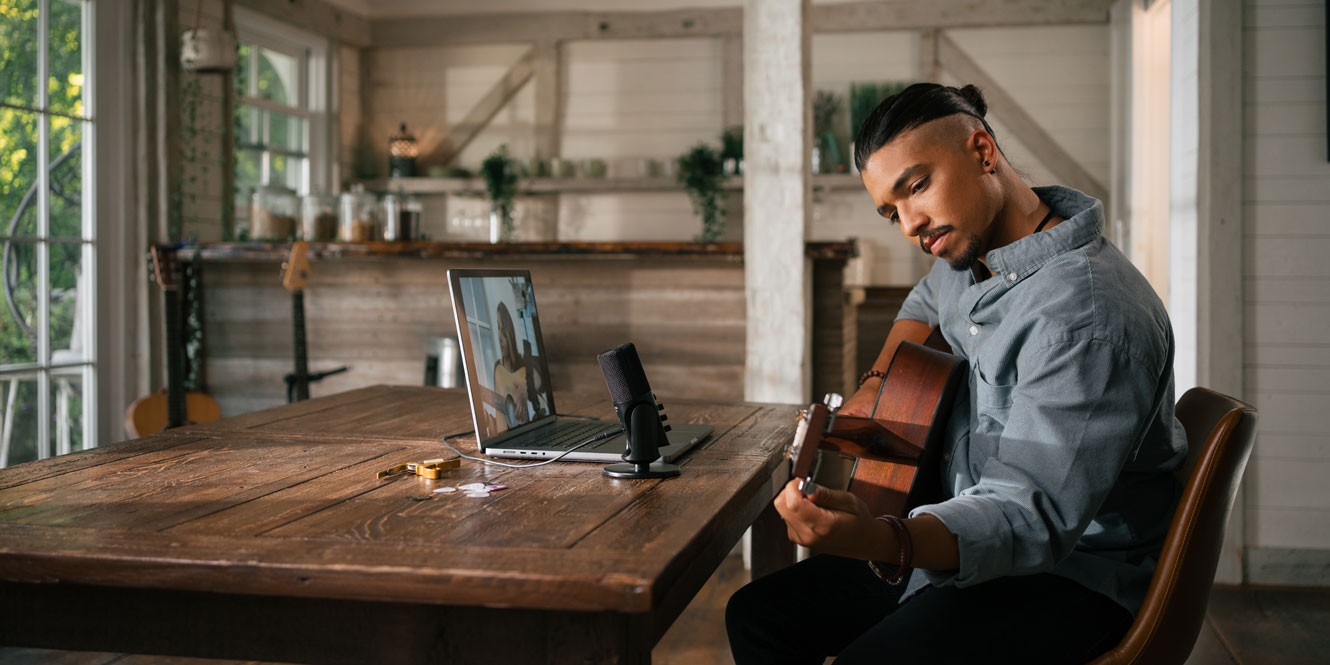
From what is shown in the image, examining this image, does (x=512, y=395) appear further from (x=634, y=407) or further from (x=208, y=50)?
(x=208, y=50)

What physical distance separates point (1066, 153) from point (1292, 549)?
12.0 feet

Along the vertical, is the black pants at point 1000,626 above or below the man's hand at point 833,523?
below

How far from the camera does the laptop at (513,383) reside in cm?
151

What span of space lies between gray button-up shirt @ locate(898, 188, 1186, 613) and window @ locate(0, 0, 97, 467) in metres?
3.73

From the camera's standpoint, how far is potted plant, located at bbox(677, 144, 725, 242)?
626cm

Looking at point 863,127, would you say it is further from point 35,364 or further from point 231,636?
point 35,364

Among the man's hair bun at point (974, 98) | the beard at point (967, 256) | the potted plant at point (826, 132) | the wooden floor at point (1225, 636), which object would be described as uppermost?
the potted plant at point (826, 132)

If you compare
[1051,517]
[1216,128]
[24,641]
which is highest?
[1216,128]

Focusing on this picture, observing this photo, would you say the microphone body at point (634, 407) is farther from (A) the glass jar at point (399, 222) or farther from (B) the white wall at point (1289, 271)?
(A) the glass jar at point (399, 222)

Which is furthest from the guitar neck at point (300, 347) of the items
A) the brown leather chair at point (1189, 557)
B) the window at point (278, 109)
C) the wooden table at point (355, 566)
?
the brown leather chair at point (1189, 557)

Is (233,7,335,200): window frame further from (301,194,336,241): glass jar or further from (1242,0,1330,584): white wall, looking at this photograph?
(1242,0,1330,584): white wall

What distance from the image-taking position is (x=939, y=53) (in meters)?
6.42

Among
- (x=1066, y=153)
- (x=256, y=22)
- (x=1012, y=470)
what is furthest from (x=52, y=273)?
(x=1066, y=153)

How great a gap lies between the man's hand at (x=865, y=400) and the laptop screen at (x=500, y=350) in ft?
1.90
